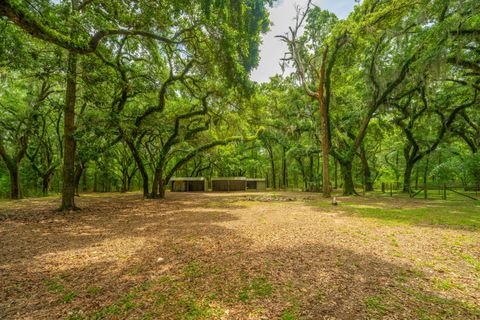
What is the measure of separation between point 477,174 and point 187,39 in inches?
704

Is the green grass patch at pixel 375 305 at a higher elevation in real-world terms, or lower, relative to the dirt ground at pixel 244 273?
higher

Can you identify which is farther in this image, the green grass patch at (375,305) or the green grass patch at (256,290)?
the green grass patch at (256,290)

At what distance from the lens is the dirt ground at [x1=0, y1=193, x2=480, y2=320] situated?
2.27 m

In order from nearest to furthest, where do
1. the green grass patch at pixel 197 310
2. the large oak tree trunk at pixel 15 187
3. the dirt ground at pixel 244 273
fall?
the green grass patch at pixel 197 310 → the dirt ground at pixel 244 273 → the large oak tree trunk at pixel 15 187

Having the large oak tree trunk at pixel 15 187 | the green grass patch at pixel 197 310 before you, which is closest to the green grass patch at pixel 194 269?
the green grass patch at pixel 197 310

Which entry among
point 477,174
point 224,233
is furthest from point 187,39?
point 477,174

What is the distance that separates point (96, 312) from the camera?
7.36 ft

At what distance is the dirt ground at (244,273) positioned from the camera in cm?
227

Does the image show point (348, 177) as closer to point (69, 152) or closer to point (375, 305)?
point (375, 305)

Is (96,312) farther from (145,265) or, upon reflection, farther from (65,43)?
(65,43)

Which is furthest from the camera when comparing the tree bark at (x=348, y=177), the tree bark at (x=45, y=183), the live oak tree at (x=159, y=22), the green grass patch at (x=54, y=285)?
the tree bark at (x=45, y=183)

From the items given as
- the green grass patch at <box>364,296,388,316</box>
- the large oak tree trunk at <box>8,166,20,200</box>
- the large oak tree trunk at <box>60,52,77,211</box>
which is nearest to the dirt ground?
the green grass patch at <box>364,296,388,316</box>

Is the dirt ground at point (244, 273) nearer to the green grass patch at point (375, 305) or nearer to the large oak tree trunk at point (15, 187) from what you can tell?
the green grass patch at point (375, 305)

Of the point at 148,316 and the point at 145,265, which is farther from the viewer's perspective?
the point at 145,265
